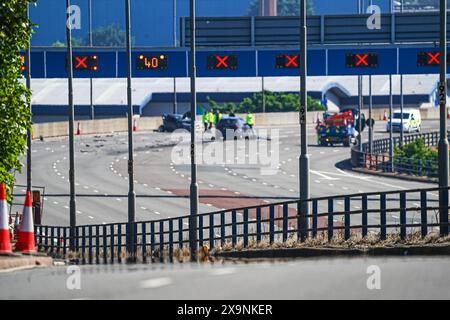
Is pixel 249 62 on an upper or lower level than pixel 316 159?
upper

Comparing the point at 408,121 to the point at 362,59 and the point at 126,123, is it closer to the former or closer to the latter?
the point at 126,123

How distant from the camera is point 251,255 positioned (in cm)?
2858

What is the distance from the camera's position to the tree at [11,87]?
2708 cm

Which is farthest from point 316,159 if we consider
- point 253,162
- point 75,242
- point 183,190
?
point 75,242

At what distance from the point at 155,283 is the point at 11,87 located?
43.4 ft

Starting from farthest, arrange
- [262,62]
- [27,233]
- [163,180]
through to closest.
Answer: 1. [262,62]
2. [163,180]
3. [27,233]

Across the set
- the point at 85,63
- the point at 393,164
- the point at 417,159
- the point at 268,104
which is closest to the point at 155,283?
the point at 85,63

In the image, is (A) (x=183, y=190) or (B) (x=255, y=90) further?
(B) (x=255, y=90)

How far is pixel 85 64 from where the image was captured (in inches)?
2766

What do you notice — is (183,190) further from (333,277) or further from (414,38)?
(333,277)
